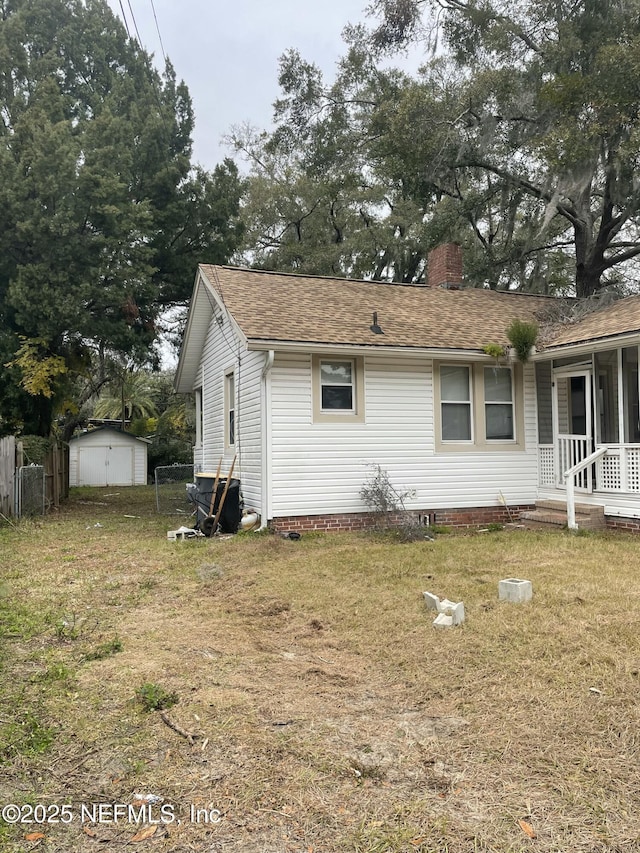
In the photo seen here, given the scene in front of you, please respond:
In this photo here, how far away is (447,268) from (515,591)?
11.2 m

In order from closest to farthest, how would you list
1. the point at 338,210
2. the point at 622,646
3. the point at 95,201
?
1. the point at 622,646
2. the point at 95,201
3. the point at 338,210

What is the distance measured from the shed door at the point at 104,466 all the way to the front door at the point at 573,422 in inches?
836

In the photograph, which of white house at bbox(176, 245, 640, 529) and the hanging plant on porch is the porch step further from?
the hanging plant on porch

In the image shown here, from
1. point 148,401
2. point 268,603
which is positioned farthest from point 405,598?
point 148,401

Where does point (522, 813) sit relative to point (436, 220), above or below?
below

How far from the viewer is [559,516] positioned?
1097 centimetres

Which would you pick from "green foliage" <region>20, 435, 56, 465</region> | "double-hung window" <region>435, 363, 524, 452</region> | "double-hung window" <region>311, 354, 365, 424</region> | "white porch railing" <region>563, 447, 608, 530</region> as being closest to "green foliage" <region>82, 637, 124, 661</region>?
"double-hung window" <region>311, 354, 365, 424</region>

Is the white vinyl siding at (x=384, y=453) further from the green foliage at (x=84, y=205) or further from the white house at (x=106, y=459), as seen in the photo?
the white house at (x=106, y=459)

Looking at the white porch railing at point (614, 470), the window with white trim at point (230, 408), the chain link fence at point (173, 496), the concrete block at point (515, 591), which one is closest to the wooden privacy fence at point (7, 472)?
the chain link fence at point (173, 496)

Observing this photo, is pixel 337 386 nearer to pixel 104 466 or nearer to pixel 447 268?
pixel 447 268

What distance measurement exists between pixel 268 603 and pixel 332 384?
5.36 meters

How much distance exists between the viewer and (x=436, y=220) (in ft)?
65.7

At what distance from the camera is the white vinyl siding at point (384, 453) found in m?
10.4

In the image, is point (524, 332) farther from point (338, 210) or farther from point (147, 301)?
point (338, 210)
